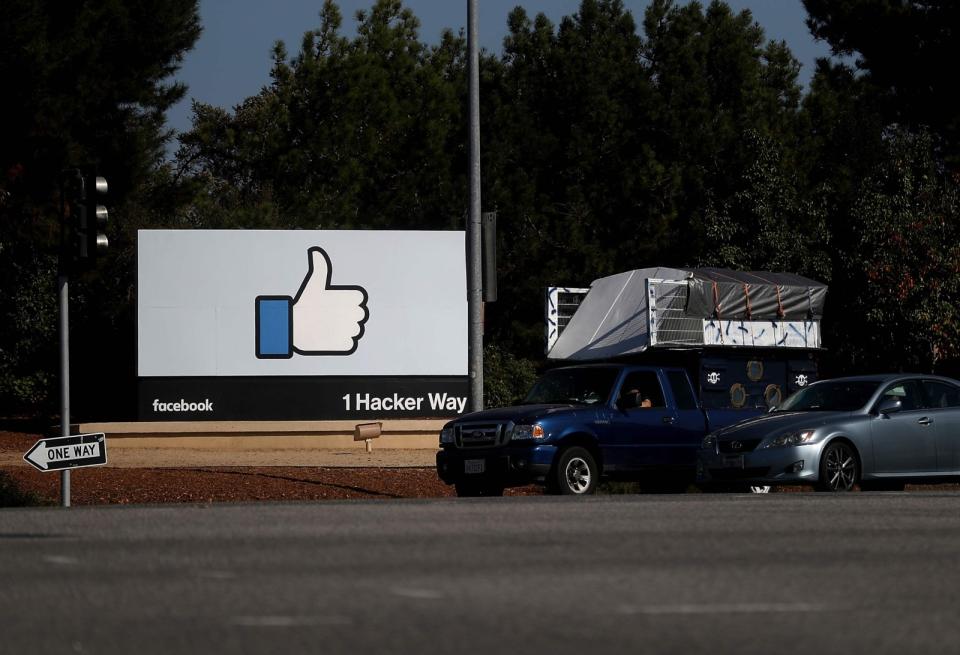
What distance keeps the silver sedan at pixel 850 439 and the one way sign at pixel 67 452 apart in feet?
22.6

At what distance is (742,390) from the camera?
26.7m

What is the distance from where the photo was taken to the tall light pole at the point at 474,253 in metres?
22.7

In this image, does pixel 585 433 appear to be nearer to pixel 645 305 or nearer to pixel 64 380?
pixel 64 380

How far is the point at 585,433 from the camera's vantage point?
19094mm

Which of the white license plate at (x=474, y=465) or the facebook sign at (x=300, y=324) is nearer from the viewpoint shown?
the white license plate at (x=474, y=465)

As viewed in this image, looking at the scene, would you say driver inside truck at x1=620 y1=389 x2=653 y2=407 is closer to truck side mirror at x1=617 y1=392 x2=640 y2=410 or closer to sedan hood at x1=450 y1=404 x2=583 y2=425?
truck side mirror at x1=617 y1=392 x2=640 y2=410

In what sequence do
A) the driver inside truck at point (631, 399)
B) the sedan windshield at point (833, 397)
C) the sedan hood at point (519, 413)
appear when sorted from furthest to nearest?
the driver inside truck at point (631, 399)
the sedan windshield at point (833, 397)
the sedan hood at point (519, 413)

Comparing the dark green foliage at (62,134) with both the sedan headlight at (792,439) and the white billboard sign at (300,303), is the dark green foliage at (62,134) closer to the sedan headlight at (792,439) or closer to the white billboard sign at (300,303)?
the white billboard sign at (300,303)

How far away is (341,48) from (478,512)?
41560mm

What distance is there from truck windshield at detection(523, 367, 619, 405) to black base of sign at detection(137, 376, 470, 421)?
42.0ft

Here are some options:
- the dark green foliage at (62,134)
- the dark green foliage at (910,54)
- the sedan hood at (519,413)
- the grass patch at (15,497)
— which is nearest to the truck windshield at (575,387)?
the sedan hood at (519,413)

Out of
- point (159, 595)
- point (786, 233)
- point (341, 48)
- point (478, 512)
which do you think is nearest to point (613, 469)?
point (478, 512)

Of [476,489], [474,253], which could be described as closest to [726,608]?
[476,489]

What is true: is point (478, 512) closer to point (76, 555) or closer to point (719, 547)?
point (719, 547)
